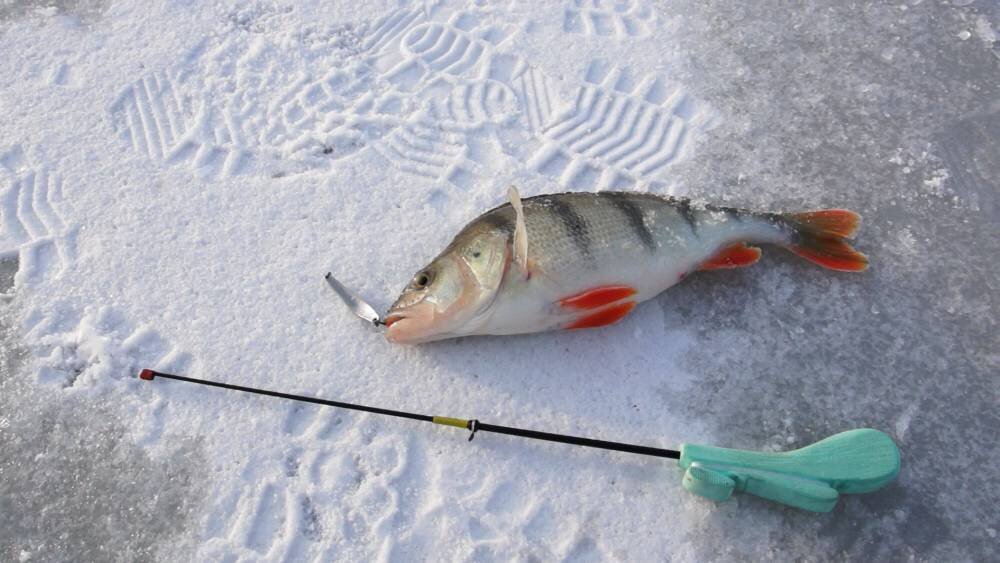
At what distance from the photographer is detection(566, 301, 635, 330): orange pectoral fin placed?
97.3 inches

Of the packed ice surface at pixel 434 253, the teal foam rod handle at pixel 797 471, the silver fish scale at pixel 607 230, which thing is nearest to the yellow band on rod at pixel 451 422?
the packed ice surface at pixel 434 253

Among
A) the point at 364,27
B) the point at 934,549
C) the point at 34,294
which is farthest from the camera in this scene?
A: the point at 364,27

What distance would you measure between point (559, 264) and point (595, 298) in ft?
0.53

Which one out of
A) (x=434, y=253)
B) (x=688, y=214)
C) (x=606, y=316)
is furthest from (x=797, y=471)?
(x=434, y=253)

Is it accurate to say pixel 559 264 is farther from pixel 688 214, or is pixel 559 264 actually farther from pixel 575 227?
pixel 688 214

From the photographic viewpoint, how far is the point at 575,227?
7.98 feet

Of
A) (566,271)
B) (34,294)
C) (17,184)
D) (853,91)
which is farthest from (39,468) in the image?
(853,91)

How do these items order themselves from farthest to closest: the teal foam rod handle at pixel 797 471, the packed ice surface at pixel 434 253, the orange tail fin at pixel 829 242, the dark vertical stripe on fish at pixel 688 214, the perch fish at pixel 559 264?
1. the orange tail fin at pixel 829 242
2. the dark vertical stripe on fish at pixel 688 214
3. the perch fish at pixel 559 264
4. the packed ice surface at pixel 434 253
5. the teal foam rod handle at pixel 797 471

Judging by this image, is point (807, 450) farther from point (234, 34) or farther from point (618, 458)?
point (234, 34)

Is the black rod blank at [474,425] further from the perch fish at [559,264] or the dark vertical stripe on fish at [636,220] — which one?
the dark vertical stripe on fish at [636,220]

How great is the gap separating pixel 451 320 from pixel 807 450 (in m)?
1.14

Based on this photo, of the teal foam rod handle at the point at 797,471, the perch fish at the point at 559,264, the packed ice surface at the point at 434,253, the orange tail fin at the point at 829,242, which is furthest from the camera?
the orange tail fin at the point at 829,242

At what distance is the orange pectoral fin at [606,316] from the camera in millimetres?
2471

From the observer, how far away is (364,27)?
3443 millimetres
